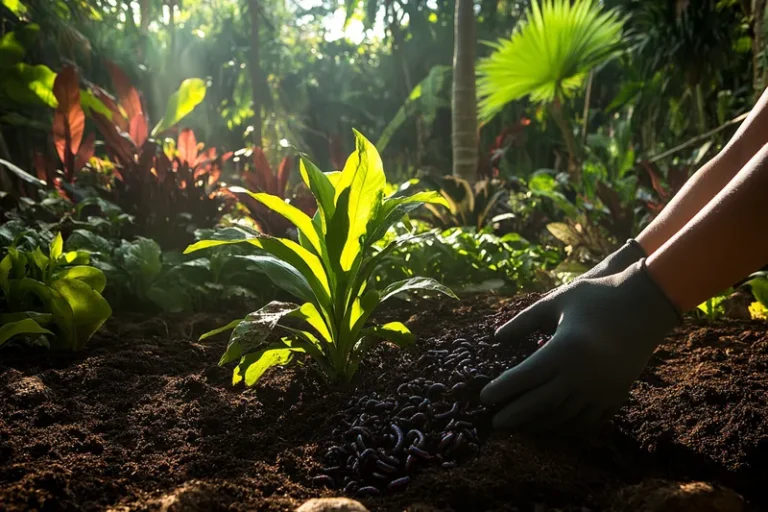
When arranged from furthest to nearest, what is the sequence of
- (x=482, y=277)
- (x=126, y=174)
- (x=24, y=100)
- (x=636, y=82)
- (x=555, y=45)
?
(x=636, y=82)
(x=555, y=45)
(x=24, y=100)
(x=126, y=174)
(x=482, y=277)

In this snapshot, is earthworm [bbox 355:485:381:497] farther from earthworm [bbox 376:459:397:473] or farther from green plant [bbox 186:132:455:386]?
green plant [bbox 186:132:455:386]

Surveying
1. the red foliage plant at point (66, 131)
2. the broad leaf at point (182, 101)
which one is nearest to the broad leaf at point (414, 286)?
the red foliage plant at point (66, 131)

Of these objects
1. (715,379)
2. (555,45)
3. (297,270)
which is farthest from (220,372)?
(555,45)

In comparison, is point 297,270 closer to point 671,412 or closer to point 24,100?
point 671,412

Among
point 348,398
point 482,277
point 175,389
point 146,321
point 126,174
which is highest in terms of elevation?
point 126,174

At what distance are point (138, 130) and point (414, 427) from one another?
300 centimetres

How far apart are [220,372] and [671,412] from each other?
1260 mm

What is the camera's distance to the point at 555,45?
4535 mm

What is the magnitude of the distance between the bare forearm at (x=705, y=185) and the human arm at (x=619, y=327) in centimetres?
38

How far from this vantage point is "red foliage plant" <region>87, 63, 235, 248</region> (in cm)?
313

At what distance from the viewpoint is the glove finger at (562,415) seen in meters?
1.15

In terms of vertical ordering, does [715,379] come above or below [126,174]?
below

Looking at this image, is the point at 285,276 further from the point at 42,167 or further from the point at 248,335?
the point at 42,167

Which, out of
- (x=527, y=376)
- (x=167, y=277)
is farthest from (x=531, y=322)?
(x=167, y=277)
